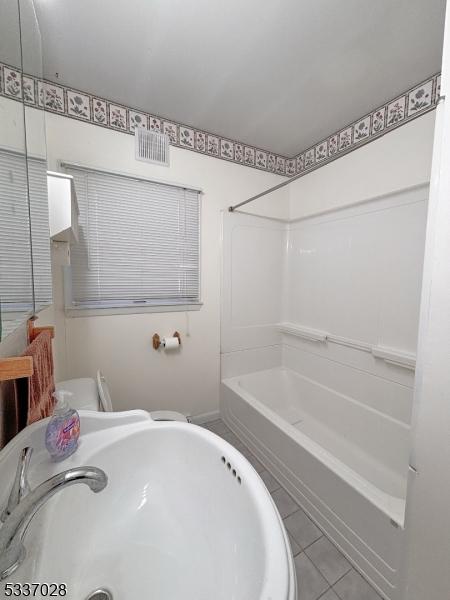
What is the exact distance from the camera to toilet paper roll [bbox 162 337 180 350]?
6.15 feet

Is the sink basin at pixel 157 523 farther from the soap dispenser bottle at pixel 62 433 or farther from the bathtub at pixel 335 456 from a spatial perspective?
the bathtub at pixel 335 456

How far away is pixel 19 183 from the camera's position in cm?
69

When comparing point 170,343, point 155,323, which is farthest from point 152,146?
point 170,343

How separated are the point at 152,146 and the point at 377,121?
5.40ft

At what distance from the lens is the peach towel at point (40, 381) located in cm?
69

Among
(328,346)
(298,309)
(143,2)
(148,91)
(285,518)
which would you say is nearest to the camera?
(143,2)

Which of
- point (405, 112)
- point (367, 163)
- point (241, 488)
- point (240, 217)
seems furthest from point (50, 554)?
point (405, 112)

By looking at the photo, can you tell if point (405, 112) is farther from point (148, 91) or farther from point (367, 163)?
point (148, 91)

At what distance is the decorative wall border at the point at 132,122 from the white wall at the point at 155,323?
0.18ft

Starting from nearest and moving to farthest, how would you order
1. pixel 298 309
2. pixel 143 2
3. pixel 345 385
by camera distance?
pixel 143 2 < pixel 345 385 < pixel 298 309

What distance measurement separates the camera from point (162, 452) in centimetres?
78

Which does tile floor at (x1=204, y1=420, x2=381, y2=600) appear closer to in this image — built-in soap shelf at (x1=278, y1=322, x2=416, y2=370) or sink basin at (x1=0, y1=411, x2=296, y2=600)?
sink basin at (x1=0, y1=411, x2=296, y2=600)

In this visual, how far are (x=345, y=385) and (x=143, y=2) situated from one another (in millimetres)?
2575

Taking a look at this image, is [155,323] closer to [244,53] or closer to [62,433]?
[62,433]
